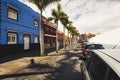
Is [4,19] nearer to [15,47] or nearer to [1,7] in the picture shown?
[1,7]

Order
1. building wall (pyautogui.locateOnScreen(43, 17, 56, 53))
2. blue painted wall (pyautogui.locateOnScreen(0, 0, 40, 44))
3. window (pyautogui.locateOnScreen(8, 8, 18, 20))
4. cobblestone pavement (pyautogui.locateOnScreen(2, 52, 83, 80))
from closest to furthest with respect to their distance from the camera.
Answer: cobblestone pavement (pyautogui.locateOnScreen(2, 52, 83, 80)), blue painted wall (pyautogui.locateOnScreen(0, 0, 40, 44)), window (pyautogui.locateOnScreen(8, 8, 18, 20)), building wall (pyautogui.locateOnScreen(43, 17, 56, 53))

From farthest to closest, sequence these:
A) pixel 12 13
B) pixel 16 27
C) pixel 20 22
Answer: pixel 20 22
pixel 16 27
pixel 12 13

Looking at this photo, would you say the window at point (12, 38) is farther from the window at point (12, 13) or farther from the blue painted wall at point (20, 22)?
the window at point (12, 13)

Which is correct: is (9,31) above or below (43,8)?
below

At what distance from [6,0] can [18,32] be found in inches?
185

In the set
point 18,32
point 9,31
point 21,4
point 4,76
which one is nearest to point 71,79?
point 4,76

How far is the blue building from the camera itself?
1768 centimetres

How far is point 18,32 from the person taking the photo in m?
21.6

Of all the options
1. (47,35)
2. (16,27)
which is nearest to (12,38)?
(16,27)

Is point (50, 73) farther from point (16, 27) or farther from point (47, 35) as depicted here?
point (47, 35)

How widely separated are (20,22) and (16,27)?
5.14 feet

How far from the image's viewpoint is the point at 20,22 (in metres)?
22.3

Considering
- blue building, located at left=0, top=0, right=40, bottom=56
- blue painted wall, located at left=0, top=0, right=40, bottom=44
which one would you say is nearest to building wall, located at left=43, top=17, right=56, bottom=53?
blue painted wall, located at left=0, top=0, right=40, bottom=44

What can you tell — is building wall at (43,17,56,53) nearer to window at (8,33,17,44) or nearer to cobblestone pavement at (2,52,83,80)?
window at (8,33,17,44)
